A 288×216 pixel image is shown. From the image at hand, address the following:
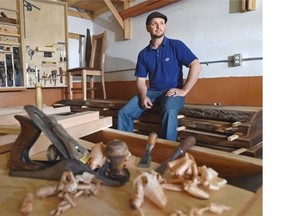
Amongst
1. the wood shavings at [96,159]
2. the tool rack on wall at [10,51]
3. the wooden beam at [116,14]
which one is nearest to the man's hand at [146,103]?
the wood shavings at [96,159]

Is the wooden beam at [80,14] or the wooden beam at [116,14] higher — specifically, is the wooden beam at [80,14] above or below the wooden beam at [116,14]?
above

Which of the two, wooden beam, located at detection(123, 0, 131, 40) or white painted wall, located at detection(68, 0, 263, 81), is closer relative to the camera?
white painted wall, located at detection(68, 0, 263, 81)

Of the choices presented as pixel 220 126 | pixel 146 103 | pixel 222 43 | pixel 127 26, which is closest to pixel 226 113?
pixel 220 126

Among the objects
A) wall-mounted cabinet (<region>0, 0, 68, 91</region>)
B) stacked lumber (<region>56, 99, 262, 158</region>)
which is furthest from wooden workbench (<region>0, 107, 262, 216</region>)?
wall-mounted cabinet (<region>0, 0, 68, 91</region>)

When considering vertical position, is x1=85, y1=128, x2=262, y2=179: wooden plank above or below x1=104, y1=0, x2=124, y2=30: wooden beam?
below

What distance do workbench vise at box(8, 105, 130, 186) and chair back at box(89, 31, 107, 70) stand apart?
2.98m

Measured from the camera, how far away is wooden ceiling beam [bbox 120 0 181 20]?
2.94 meters

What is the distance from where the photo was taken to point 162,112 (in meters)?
1.87

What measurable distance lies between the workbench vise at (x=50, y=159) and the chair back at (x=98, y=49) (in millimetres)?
2982

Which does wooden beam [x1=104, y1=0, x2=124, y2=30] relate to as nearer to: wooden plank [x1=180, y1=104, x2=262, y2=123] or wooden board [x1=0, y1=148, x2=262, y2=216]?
wooden plank [x1=180, y1=104, x2=262, y2=123]

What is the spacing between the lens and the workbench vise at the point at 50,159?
0.53 metres

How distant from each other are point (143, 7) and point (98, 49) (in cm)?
99

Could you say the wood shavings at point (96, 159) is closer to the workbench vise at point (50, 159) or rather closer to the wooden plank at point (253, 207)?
the workbench vise at point (50, 159)

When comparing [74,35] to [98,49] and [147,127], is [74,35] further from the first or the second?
[147,127]
